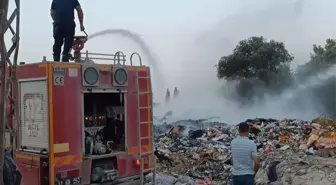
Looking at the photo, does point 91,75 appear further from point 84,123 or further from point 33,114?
point 33,114

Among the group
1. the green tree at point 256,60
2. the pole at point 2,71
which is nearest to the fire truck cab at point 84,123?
the pole at point 2,71

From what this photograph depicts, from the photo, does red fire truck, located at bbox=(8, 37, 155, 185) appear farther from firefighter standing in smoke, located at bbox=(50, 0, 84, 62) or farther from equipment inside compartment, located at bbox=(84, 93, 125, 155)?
firefighter standing in smoke, located at bbox=(50, 0, 84, 62)

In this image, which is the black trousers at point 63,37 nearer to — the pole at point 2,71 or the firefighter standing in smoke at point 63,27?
the firefighter standing in smoke at point 63,27

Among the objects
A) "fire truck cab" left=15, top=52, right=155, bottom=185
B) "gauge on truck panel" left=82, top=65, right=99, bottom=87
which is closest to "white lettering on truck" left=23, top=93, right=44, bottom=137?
"fire truck cab" left=15, top=52, right=155, bottom=185

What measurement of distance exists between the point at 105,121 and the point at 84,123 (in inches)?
23.7

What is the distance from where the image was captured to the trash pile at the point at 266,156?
9477 millimetres

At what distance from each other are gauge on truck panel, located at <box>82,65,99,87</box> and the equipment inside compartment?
1.12 feet

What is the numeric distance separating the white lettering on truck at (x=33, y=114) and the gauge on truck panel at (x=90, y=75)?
0.68 metres

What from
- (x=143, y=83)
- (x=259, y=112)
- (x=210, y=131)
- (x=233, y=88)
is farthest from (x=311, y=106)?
(x=143, y=83)

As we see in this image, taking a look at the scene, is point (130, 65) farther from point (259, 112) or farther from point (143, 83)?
point (259, 112)

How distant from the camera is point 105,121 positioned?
281 inches

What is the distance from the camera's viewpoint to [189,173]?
36.2 feet

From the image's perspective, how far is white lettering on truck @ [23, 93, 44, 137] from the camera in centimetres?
611

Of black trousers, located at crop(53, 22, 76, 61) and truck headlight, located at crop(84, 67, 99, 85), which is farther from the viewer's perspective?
black trousers, located at crop(53, 22, 76, 61)
